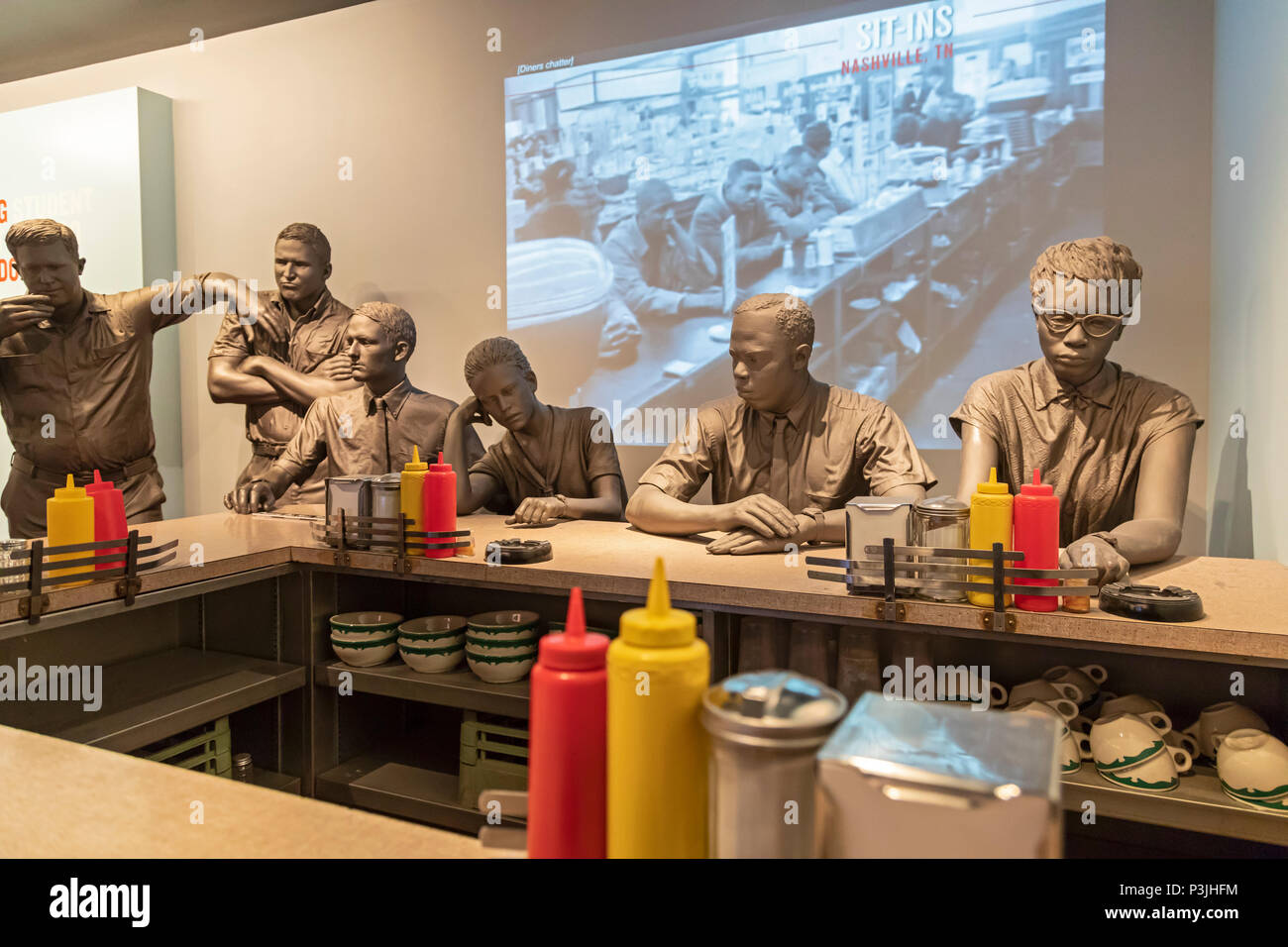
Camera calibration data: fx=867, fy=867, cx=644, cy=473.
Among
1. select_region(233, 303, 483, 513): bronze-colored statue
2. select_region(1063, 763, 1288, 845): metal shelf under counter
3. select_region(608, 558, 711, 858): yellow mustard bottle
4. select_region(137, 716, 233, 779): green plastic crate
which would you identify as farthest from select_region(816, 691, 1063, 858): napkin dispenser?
select_region(233, 303, 483, 513): bronze-colored statue

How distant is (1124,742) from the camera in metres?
1.43

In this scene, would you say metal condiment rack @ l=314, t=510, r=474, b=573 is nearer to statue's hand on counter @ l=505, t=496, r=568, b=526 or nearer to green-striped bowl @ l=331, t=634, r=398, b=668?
green-striped bowl @ l=331, t=634, r=398, b=668

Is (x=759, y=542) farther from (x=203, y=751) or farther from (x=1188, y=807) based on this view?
(x=203, y=751)

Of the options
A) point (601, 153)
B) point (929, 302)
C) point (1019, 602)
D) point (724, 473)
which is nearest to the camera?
point (1019, 602)

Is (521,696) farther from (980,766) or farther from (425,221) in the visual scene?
(425,221)

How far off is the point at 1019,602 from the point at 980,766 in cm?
105

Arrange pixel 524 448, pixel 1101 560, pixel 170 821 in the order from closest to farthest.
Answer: pixel 170 821
pixel 1101 560
pixel 524 448

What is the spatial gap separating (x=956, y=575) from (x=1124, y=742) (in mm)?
377

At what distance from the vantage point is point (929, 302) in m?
3.63

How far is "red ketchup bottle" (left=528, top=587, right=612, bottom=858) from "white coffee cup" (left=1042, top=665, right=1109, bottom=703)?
1.30 metres

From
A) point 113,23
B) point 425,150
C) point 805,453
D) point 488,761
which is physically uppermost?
point 113,23

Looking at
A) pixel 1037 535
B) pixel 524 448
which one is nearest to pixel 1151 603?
pixel 1037 535

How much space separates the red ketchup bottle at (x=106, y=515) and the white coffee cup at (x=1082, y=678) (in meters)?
1.89
